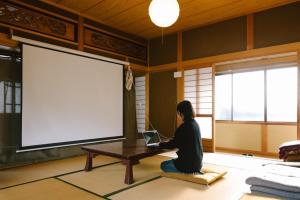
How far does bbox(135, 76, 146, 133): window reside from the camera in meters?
5.92

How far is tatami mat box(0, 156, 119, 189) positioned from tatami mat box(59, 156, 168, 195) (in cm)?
28

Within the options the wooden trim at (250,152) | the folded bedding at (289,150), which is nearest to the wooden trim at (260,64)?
the wooden trim at (250,152)

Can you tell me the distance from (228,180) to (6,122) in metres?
3.25

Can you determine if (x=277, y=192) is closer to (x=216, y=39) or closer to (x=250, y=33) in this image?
(x=250, y=33)

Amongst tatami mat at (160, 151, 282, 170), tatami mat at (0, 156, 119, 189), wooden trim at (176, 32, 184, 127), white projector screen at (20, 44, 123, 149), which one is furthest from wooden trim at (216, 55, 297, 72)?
tatami mat at (0, 156, 119, 189)

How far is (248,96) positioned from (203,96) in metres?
1.27

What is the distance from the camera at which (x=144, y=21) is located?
15.2ft

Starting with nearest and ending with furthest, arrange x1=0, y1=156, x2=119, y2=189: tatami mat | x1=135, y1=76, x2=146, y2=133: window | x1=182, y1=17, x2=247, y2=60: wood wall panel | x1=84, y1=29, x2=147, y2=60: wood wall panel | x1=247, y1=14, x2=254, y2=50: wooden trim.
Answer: x1=0, y1=156, x2=119, y2=189: tatami mat < x1=247, y1=14, x2=254, y2=50: wooden trim < x1=182, y1=17, x2=247, y2=60: wood wall panel < x1=84, y1=29, x2=147, y2=60: wood wall panel < x1=135, y1=76, x2=146, y2=133: window

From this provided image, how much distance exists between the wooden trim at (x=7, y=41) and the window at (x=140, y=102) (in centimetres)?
322

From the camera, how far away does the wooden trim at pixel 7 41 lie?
10.6 feet

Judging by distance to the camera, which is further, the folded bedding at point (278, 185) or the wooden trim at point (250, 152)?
the wooden trim at point (250, 152)

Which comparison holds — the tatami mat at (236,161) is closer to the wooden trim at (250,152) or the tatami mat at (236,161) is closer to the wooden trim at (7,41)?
the wooden trim at (250,152)

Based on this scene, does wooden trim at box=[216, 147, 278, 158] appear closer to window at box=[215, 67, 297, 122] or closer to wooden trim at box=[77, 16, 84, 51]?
window at box=[215, 67, 297, 122]

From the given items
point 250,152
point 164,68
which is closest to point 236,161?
point 250,152
